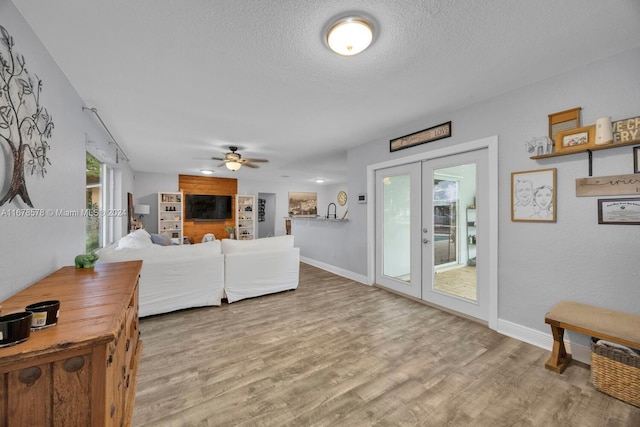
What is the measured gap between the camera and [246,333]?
2.55 meters

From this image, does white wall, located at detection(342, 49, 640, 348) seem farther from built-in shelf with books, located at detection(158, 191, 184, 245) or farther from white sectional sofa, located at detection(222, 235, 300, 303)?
built-in shelf with books, located at detection(158, 191, 184, 245)

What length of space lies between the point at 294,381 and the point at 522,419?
1.44 metres

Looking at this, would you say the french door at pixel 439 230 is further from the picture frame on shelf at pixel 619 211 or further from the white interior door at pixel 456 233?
the picture frame on shelf at pixel 619 211

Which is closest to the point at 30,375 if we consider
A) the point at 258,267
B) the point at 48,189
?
the point at 48,189

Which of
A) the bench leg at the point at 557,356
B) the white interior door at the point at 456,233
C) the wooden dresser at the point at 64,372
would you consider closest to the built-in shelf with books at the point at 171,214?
the white interior door at the point at 456,233

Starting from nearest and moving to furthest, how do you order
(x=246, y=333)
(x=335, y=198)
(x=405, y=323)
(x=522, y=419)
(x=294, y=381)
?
(x=522, y=419)
(x=294, y=381)
(x=246, y=333)
(x=405, y=323)
(x=335, y=198)

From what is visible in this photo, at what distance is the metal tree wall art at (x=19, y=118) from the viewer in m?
1.27

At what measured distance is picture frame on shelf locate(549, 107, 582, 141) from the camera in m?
2.09

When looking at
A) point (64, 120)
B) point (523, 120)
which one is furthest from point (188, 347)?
point (523, 120)

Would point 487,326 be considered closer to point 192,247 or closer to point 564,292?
point 564,292

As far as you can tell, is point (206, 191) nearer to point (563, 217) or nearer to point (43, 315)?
point (43, 315)

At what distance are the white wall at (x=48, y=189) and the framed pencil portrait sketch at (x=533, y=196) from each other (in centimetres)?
368

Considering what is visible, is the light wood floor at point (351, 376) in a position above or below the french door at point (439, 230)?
below

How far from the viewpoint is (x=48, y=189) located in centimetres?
175
